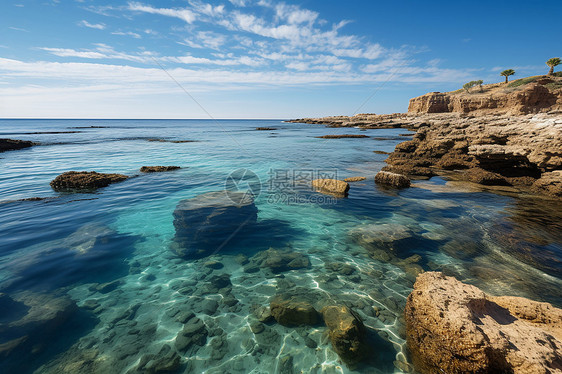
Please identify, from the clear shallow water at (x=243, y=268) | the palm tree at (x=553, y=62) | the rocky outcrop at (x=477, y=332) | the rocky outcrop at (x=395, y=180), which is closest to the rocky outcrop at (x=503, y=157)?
the clear shallow water at (x=243, y=268)

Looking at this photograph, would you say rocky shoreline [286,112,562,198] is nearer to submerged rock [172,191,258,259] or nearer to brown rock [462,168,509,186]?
brown rock [462,168,509,186]

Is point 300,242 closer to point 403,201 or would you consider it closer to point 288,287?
point 288,287

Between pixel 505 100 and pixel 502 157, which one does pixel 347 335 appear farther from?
pixel 505 100

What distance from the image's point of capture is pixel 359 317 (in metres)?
4.73

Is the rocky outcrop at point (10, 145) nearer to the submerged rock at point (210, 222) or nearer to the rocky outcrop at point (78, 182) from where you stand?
the rocky outcrop at point (78, 182)

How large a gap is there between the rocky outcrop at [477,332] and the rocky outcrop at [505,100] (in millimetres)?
67621

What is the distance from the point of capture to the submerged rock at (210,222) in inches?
298

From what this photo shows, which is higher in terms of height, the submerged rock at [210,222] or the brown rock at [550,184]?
the brown rock at [550,184]

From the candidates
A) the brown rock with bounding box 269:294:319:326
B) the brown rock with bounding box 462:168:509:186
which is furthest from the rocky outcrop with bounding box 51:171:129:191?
the brown rock with bounding box 462:168:509:186

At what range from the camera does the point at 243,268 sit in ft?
21.6

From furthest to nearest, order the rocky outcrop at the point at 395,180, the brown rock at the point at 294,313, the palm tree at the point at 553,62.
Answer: the palm tree at the point at 553,62 < the rocky outcrop at the point at 395,180 < the brown rock at the point at 294,313

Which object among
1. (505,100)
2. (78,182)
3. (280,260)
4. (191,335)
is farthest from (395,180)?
(505,100)

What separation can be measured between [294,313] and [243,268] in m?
2.27

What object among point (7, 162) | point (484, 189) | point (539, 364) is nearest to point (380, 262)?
point (539, 364)
